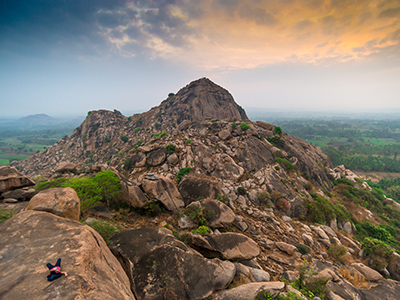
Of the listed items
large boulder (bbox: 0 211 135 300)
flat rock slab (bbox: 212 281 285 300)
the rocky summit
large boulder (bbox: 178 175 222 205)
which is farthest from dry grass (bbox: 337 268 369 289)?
large boulder (bbox: 0 211 135 300)

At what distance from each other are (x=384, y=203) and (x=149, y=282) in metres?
49.7

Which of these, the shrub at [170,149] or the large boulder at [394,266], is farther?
the shrub at [170,149]

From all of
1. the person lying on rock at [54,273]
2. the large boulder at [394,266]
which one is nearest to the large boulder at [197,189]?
the person lying on rock at [54,273]

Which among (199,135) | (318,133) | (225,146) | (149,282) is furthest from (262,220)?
(318,133)

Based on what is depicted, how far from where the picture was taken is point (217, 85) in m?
72.1

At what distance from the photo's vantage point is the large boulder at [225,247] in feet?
34.1

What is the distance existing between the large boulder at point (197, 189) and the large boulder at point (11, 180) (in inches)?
594

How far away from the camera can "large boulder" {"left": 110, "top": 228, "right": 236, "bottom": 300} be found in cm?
748

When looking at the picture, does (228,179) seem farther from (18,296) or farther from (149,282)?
(18,296)

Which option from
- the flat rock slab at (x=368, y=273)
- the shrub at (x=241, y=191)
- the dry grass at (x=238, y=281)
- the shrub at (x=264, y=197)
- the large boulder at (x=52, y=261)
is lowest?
the flat rock slab at (x=368, y=273)

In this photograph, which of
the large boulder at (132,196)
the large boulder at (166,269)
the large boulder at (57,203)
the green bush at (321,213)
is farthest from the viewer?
the green bush at (321,213)

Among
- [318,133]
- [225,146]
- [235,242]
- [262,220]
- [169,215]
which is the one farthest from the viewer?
[318,133]

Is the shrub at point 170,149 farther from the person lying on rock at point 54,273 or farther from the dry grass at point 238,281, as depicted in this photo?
the person lying on rock at point 54,273

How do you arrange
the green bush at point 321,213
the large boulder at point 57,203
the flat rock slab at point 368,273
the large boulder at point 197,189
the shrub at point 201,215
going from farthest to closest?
the green bush at point 321,213 < the large boulder at point 197,189 < the shrub at point 201,215 < the flat rock slab at point 368,273 < the large boulder at point 57,203
